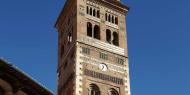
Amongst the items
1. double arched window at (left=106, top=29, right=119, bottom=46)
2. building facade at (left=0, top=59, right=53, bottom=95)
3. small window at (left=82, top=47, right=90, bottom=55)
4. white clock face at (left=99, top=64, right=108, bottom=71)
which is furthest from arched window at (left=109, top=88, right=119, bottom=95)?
building facade at (left=0, top=59, right=53, bottom=95)

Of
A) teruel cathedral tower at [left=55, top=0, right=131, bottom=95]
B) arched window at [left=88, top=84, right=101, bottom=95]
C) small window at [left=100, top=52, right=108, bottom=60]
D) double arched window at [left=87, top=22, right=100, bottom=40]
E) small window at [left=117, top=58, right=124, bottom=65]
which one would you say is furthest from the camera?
double arched window at [left=87, top=22, right=100, bottom=40]

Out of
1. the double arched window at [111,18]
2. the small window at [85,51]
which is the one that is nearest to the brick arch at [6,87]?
the small window at [85,51]

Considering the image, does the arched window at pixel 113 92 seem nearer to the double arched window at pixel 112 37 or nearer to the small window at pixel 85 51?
the small window at pixel 85 51

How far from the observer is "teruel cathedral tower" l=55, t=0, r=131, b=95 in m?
50.1

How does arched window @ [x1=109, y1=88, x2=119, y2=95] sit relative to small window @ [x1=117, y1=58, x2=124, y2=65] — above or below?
below

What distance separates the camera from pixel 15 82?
25.9 m

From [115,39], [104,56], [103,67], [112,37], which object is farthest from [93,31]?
[103,67]

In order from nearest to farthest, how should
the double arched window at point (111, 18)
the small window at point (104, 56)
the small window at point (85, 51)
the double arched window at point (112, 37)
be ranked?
the small window at point (85, 51), the small window at point (104, 56), the double arched window at point (112, 37), the double arched window at point (111, 18)

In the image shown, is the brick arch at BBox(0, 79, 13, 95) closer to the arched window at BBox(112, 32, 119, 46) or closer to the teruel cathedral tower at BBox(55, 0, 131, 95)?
the teruel cathedral tower at BBox(55, 0, 131, 95)

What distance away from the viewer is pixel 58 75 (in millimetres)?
56594

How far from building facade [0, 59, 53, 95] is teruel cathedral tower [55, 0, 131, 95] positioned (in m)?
21.4

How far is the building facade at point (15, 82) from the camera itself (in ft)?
82.8

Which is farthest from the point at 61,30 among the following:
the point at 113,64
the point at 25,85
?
the point at 25,85

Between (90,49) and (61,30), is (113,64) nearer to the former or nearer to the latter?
(90,49)
